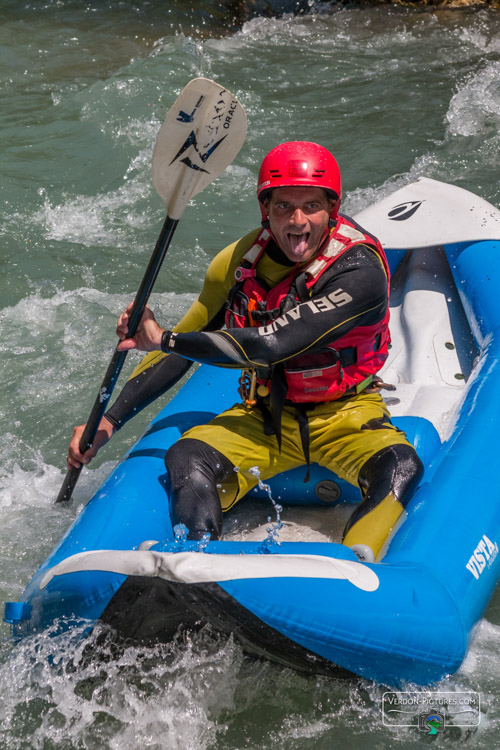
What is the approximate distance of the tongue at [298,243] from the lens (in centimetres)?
258

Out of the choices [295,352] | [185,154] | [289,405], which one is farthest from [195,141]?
[289,405]

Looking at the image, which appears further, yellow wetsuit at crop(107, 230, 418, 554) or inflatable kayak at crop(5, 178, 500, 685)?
yellow wetsuit at crop(107, 230, 418, 554)

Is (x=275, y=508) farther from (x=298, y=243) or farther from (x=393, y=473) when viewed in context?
(x=298, y=243)

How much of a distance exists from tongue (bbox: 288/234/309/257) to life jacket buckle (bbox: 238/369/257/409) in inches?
16.6

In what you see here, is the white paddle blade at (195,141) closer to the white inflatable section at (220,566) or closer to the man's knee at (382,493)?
the man's knee at (382,493)

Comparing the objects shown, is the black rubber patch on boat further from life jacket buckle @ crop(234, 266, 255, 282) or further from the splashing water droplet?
life jacket buckle @ crop(234, 266, 255, 282)

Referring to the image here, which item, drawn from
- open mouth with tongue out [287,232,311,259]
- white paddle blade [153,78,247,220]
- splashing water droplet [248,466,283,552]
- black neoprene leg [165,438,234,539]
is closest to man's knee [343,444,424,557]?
splashing water droplet [248,466,283,552]

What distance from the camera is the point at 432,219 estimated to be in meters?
4.08

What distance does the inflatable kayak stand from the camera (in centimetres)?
204

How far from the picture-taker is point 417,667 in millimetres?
2184

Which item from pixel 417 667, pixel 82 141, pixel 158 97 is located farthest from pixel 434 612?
pixel 158 97

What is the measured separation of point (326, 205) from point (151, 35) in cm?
676

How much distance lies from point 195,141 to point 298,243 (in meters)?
0.53

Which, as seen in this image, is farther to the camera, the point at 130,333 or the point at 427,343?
the point at 427,343
